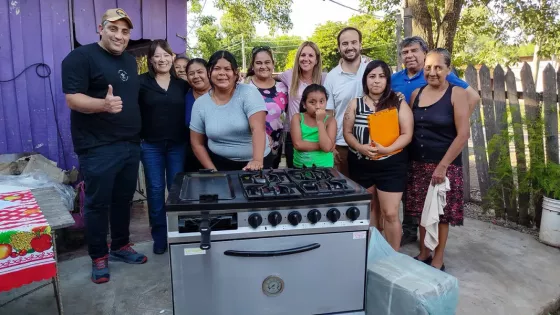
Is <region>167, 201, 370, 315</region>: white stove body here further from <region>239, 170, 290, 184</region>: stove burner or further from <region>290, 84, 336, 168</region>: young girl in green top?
<region>290, 84, 336, 168</region>: young girl in green top

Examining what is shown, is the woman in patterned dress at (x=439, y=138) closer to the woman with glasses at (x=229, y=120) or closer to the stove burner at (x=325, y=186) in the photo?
the stove burner at (x=325, y=186)

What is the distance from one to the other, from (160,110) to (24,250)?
1532 mm

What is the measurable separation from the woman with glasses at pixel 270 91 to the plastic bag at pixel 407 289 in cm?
141

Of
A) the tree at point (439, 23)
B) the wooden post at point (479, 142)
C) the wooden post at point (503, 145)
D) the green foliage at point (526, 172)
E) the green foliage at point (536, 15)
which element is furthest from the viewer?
the green foliage at point (536, 15)

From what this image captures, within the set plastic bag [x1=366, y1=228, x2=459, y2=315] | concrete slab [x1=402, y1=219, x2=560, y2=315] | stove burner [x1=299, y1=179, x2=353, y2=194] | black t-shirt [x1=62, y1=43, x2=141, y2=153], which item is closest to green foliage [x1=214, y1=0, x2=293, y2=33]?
black t-shirt [x1=62, y1=43, x2=141, y2=153]

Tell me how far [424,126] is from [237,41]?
33220 mm

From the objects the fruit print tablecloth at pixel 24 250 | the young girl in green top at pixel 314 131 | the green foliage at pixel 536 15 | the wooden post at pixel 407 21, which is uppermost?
the green foliage at pixel 536 15

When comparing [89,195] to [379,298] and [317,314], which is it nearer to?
[317,314]

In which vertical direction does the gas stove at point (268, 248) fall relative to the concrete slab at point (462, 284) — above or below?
above

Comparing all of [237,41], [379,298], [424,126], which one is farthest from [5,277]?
[237,41]

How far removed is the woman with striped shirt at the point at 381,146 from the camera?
287 centimetres

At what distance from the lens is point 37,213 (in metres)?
2.17

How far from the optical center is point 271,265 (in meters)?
1.91

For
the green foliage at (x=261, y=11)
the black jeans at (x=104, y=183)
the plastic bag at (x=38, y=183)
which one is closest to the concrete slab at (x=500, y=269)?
the black jeans at (x=104, y=183)
